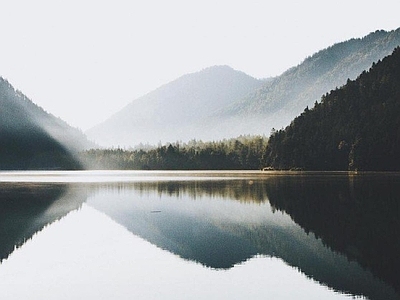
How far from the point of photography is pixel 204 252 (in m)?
32.2

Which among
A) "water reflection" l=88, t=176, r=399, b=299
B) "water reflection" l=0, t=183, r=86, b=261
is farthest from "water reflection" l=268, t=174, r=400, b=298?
"water reflection" l=0, t=183, r=86, b=261

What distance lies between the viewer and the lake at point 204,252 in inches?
926

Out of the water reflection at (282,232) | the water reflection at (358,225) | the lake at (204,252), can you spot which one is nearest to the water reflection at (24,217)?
the lake at (204,252)

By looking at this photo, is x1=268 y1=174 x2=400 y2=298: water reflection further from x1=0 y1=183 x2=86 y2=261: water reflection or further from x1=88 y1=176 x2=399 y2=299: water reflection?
x1=0 y1=183 x2=86 y2=261: water reflection

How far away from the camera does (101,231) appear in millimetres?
41906

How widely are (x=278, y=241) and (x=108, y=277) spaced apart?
1268 cm

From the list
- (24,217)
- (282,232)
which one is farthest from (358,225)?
(24,217)

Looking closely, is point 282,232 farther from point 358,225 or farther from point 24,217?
point 24,217

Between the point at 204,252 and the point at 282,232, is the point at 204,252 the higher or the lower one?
the lower one

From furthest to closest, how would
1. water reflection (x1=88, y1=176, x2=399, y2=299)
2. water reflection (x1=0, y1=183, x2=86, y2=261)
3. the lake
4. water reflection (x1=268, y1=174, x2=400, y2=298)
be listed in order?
water reflection (x1=0, y1=183, x2=86, y2=261), water reflection (x1=268, y1=174, x2=400, y2=298), water reflection (x1=88, y1=176, x2=399, y2=299), the lake

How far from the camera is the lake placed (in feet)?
77.2

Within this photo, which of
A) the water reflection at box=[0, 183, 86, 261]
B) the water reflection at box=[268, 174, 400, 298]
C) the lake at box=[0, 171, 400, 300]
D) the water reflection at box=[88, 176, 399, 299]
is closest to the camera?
the lake at box=[0, 171, 400, 300]

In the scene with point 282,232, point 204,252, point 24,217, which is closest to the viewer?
point 204,252

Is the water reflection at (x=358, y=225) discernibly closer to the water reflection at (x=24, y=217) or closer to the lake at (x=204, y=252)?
the lake at (x=204, y=252)
